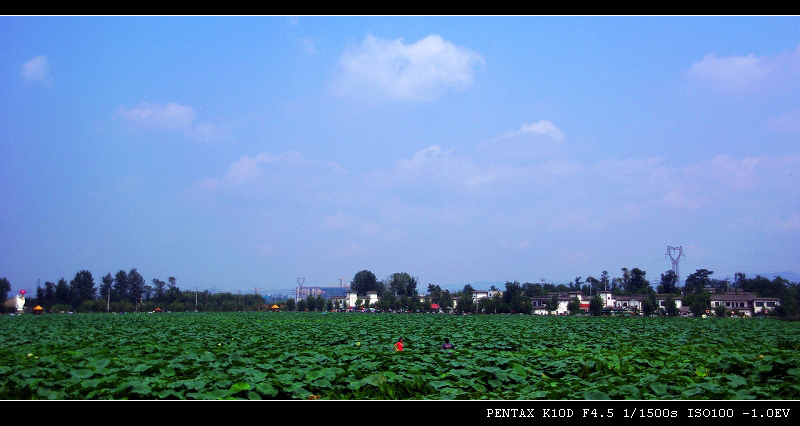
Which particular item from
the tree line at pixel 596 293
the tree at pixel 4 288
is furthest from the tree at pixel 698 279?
the tree at pixel 4 288

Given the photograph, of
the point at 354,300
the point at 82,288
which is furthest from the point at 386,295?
the point at 82,288

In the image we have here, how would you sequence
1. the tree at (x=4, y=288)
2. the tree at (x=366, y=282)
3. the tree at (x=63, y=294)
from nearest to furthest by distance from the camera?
the tree at (x=4, y=288) < the tree at (x=63, y=294) < the tree at (x=366, y=282)

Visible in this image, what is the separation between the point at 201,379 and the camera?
6430mm

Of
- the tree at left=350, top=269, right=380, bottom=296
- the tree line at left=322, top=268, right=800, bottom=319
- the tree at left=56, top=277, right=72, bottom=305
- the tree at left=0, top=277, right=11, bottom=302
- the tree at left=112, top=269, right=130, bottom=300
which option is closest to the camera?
the tree at left=0, top=277, right=11, bottom=302

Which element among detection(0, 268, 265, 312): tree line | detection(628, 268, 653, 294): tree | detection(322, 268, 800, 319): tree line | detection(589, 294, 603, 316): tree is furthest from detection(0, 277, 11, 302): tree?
detection(628, 268, 653, 294): tree

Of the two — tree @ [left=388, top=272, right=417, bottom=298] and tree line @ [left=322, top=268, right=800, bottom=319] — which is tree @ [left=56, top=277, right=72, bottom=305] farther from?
tree @ [left=388, top=272, right=417, bottom=298]

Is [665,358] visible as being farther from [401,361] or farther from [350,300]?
[350,300]

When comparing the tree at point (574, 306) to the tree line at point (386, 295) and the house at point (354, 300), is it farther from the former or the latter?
the house at point (354, 300)

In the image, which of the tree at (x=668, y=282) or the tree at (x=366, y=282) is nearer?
the tree at (x=668, y=282)
